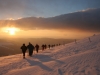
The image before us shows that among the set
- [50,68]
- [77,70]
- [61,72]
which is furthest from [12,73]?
[77,70]

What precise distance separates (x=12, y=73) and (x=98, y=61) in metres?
7.10

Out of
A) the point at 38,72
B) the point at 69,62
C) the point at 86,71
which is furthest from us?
the point at 69,62

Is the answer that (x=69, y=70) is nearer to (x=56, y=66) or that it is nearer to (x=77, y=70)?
(x=77, y=70)

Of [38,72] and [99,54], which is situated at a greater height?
[99,54]

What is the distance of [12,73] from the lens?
12.9 metres

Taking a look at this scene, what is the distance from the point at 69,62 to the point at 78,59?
89 cm

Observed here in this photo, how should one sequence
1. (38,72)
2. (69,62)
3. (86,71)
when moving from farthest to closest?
(69,62) → (38,72) → (86,71)

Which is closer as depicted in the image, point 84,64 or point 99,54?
point 84,64

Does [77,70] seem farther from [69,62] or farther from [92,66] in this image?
[69,62]

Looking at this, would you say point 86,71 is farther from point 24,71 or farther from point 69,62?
point 24,71

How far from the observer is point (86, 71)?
429 inches

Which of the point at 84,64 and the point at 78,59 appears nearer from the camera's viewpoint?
the point at 84,64

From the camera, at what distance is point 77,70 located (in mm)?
11289

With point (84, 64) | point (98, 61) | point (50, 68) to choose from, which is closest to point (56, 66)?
point (50, 68)
